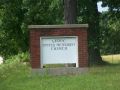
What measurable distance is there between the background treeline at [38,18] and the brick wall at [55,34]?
10622mm

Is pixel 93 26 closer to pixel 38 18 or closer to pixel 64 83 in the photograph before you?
pixel 38 18

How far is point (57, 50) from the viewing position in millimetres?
19672

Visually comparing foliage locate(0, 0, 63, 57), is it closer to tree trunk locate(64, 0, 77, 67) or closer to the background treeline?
the background treeline

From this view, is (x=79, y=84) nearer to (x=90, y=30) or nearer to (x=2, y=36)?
(x=90, y=30)

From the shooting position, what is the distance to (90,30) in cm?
3269

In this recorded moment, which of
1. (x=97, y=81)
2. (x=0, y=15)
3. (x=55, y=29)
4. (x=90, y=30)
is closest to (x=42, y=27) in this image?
(x=55, y=29)

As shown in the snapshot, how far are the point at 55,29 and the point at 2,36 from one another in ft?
81.2

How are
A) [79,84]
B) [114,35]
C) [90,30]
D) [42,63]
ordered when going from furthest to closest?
[114,35], [90,30], [42,63], [79,84]

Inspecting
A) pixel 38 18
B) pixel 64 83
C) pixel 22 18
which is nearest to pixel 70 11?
pixel 64 83

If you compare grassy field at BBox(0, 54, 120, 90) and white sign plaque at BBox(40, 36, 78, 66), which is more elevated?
white sign plaque at BBox(40, 36, 78, 66)

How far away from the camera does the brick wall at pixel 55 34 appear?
64.1 ft

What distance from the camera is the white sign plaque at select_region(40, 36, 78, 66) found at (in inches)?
773

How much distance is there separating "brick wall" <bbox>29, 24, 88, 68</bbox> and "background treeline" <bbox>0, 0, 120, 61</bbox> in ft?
34.8

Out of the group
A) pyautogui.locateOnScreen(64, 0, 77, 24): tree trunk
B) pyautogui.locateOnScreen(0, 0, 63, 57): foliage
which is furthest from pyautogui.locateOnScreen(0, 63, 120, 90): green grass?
A: pyautogui.locateOnScreen(0, 0, 63, 57): foliage
